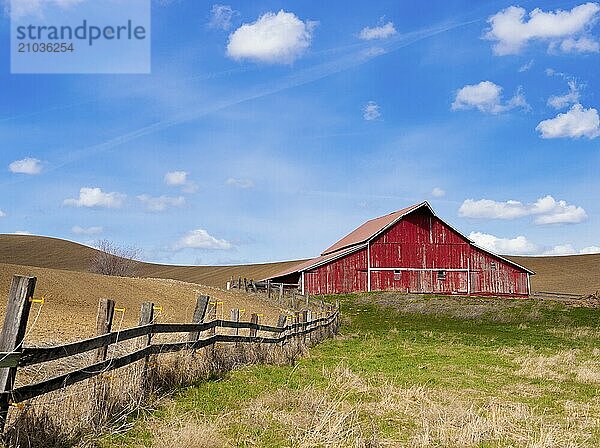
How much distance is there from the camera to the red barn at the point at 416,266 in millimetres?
51531

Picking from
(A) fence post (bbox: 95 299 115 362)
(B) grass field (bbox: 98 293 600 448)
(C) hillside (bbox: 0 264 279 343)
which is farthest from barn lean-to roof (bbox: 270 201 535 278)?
(A) fence post (bbox: 95 299 115 362)

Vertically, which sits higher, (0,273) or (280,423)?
(0,273)

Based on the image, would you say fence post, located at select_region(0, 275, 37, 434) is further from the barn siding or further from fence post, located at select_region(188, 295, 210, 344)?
the barn siding

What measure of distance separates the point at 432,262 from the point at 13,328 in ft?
157

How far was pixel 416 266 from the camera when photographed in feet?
173

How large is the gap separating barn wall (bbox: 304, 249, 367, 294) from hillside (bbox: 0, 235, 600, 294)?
30200 mm

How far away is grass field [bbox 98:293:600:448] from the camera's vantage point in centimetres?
805

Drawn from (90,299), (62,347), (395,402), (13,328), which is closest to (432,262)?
(90,299)

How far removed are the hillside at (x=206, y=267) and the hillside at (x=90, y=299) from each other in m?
43.3

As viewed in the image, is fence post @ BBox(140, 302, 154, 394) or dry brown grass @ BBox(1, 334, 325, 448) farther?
fence post @ BBox(140, 302, 154, 394)

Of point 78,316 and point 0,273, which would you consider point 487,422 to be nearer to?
point 78,316

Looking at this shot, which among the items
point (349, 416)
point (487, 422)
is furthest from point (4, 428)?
point (487, 422)

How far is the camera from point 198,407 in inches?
368

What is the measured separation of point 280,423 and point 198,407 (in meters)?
1.30
